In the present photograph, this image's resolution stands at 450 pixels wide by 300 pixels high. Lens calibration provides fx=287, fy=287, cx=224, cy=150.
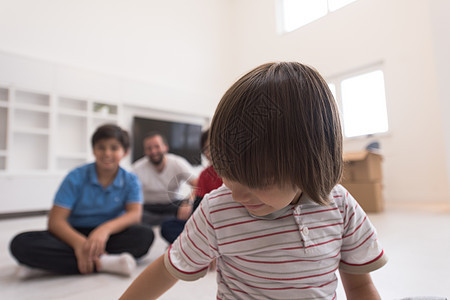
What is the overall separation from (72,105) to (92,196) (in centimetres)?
264

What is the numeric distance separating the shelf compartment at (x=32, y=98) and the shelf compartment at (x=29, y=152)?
0.34 m

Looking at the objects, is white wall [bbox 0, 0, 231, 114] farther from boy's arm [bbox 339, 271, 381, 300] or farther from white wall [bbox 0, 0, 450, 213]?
boy's arm [bbox 339, 271, 381, 300]

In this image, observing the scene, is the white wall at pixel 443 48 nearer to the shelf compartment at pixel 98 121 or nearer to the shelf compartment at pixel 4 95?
the shelf compartment at pixel 98 121

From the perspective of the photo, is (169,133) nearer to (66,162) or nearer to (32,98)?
(66,162)

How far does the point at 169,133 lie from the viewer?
403cm

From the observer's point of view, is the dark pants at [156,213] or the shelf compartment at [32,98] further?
the shelf compartment at [32,98]

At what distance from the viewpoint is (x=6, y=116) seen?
284 centimetres

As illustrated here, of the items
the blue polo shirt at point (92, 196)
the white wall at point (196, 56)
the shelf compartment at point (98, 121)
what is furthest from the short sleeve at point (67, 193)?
the shelf compartment at point (98, 121)

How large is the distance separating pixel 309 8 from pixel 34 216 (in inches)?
126

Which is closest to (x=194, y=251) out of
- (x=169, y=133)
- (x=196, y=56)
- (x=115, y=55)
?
(x=169, y=133)

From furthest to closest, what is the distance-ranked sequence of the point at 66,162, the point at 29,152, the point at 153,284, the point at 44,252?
the point at 66,162 → the point at 29,152 → the point at 44,252 → the point at 153,284

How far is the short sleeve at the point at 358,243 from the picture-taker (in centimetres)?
38

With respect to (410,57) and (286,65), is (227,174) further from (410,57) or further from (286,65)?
(410,57)

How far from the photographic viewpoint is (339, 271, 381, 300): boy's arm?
0.40 m
